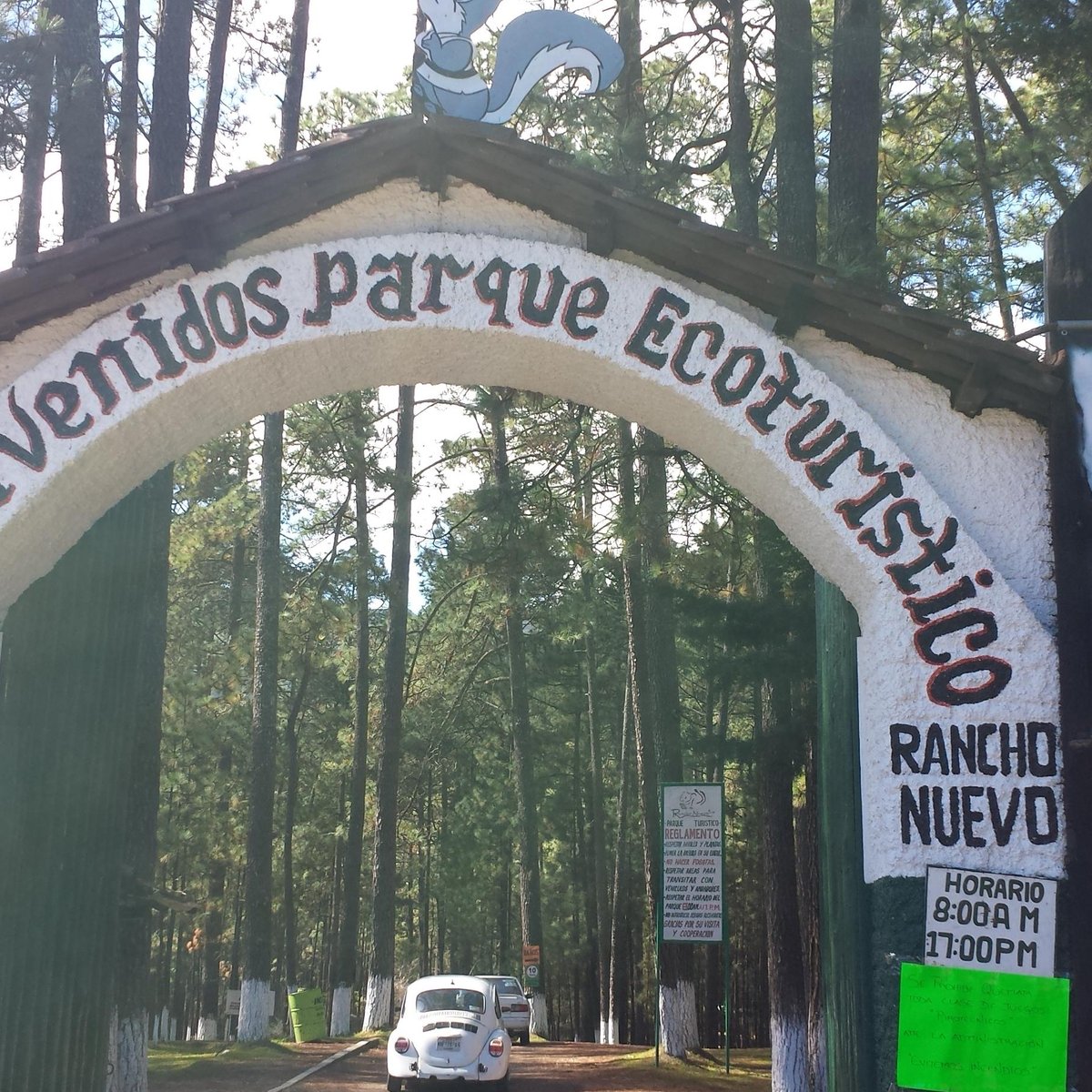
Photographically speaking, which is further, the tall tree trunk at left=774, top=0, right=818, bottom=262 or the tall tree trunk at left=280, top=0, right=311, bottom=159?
the tall tree trunk at left=280, top=0, right=311, bottom=159

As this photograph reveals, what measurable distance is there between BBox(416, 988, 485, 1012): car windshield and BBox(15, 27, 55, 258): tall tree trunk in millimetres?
10476

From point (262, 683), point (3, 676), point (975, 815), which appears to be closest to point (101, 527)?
point (3, 676)

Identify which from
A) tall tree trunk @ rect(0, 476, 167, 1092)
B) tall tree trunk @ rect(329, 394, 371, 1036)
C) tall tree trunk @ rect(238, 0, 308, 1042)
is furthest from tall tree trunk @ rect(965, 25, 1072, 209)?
tall tree trunk @ rect(329, 394, 371, 1036)

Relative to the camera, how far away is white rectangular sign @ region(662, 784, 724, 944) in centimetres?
1581

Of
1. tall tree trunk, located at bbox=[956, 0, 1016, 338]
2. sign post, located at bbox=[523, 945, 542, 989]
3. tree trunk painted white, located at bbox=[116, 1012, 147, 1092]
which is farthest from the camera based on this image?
sign post, located at bbox=[523, 945, 542, 989]

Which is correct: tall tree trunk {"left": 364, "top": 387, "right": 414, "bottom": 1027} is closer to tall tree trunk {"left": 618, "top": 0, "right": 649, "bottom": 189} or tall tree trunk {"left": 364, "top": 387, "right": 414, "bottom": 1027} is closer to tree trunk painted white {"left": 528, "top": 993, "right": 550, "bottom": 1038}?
tree trunk painted white {"left": 528, "top": 993, "right": 550, "bottom": 1038}

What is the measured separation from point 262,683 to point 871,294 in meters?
17.2

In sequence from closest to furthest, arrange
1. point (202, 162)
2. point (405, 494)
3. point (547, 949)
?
point (202, 162), point (405, 494), point (547, 949)

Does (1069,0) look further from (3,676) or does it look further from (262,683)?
(262,683)

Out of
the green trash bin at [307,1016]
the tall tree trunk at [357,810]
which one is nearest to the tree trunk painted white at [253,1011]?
the green trash bin at [307,1016]

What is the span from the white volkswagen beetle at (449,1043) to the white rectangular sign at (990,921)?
11.7 m

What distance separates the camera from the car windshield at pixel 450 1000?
17016 millimetres

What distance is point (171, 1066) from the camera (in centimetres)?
1823

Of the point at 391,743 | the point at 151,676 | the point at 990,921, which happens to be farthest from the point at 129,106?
the point at 391,743
